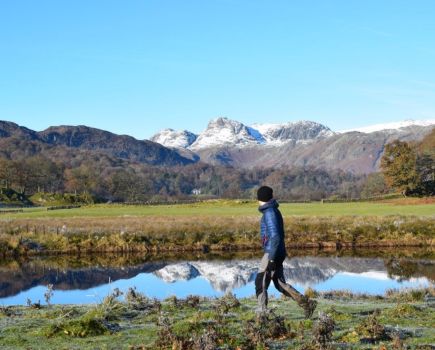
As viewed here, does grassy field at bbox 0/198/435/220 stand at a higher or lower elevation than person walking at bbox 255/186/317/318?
lower

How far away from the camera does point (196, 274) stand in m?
26.3

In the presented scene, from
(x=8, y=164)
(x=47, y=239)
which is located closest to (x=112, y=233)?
(x=47, y=239)

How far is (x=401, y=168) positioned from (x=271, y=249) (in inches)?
3307

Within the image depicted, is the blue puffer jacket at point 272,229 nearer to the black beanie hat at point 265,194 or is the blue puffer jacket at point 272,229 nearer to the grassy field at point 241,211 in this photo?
the black beanie hat at point 265,194

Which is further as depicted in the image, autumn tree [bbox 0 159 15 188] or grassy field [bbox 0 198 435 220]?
autumn tree [bbox 0 159 15 188]

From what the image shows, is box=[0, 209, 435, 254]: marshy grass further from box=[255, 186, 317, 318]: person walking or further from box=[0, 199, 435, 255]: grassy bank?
box=[255, 186, 317, 318]: person walking

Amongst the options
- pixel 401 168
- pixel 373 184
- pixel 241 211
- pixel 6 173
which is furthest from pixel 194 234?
pixel 373 184

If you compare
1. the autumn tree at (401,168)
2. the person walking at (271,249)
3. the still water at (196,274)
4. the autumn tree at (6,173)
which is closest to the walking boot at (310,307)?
the person walking at (271,249)

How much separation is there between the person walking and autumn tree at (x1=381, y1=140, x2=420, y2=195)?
272 feet

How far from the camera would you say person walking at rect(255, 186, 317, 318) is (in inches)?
404

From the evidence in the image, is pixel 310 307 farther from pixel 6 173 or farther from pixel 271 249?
pixel 6 173

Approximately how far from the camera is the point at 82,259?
31.1 metres

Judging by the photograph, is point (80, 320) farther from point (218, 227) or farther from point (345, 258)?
point (218, 227)

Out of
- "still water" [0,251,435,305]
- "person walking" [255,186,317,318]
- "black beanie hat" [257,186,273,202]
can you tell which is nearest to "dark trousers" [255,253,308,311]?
"person walking" [255,186,317,318]
